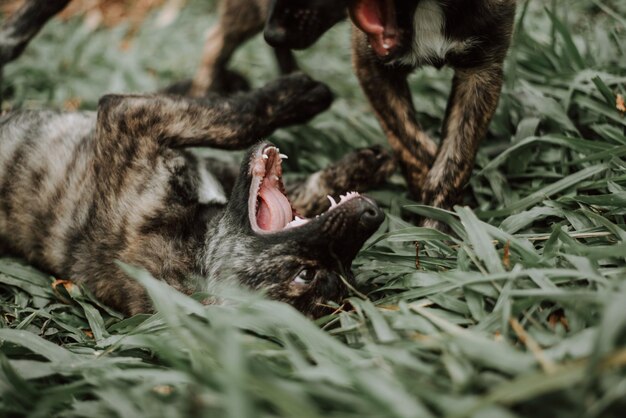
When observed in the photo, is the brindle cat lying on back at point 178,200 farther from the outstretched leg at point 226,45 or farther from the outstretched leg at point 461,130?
the outstretched leg at point 226,45

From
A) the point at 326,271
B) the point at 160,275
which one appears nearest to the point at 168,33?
the point at 160,275

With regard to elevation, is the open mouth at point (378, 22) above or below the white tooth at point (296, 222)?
above

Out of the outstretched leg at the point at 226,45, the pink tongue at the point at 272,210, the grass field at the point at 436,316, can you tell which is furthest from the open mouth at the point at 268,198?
the outstretched leg at the point at 226,45

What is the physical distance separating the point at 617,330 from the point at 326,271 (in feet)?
4.27

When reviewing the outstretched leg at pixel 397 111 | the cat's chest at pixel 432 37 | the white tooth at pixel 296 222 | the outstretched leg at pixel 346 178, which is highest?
the cat's chest at pixel 432 37

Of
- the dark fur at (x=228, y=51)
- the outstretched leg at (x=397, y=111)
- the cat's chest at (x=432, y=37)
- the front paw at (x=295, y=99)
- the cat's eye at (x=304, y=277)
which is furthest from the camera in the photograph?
the dark fur at (x=228, y=51)

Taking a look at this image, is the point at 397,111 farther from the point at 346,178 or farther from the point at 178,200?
the point at 178,200

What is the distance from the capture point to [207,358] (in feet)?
6.75

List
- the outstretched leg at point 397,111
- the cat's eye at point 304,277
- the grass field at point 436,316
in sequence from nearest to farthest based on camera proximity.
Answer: the grass field at point 436,316 → the cat's eye at point 304,277 → the outstretched leg at point 397,111

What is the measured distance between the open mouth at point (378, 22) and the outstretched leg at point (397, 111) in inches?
10.7

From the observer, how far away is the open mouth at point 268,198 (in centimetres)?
287

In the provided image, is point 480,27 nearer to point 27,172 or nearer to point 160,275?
point 160,275

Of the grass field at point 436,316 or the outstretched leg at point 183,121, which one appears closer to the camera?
the grass field at point 436,316

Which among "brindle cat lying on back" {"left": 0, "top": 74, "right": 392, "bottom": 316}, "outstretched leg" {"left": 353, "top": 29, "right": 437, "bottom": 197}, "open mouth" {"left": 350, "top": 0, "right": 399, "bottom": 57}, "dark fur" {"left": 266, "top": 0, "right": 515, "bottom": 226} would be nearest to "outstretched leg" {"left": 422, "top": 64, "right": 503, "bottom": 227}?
"dark fur" {"left": 266, "top": 0, "right": 515, "bottom": 226}
